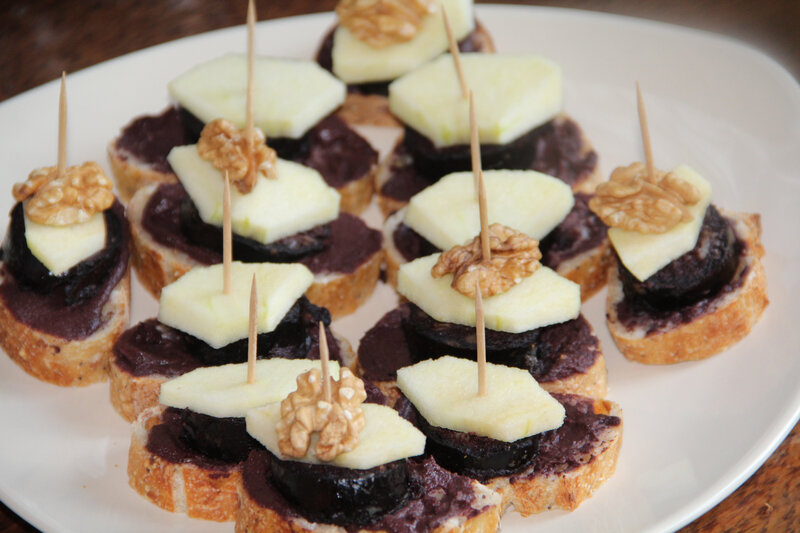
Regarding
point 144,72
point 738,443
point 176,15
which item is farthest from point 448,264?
point 176,15

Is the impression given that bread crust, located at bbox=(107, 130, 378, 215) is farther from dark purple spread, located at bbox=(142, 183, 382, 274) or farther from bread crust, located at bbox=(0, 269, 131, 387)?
bread crust, located at bbox=(0, 269, 131, 387)

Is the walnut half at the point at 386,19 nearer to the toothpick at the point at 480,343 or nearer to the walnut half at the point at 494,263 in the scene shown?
the walnut half at the point at 494,263

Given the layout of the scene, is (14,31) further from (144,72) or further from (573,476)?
(573,476)

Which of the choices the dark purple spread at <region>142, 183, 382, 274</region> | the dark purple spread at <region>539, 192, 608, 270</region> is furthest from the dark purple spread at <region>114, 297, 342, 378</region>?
the dark purple spread at <region>539, 192, 608, 270</region>

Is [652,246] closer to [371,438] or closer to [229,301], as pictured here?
[371,438]

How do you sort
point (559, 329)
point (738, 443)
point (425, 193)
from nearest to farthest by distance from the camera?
1. point (738, 443)
2. point (559, 329)
3. point (425, 193)

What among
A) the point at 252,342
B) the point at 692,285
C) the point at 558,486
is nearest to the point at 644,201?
the point at 692,285

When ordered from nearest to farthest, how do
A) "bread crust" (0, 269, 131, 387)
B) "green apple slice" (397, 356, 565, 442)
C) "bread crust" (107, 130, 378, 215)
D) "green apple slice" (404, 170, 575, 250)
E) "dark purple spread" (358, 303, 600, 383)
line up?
1. "green apple slice" (397, 356, 565, 442)
2. "dark purple spread" (358, 303, 600, 383)
3. "bread crust" (0, 269, 131, 387)
4. "green apple slice" (404, 170, 575, 250)
5. "bread crust" (107, 130, 378, 215)
